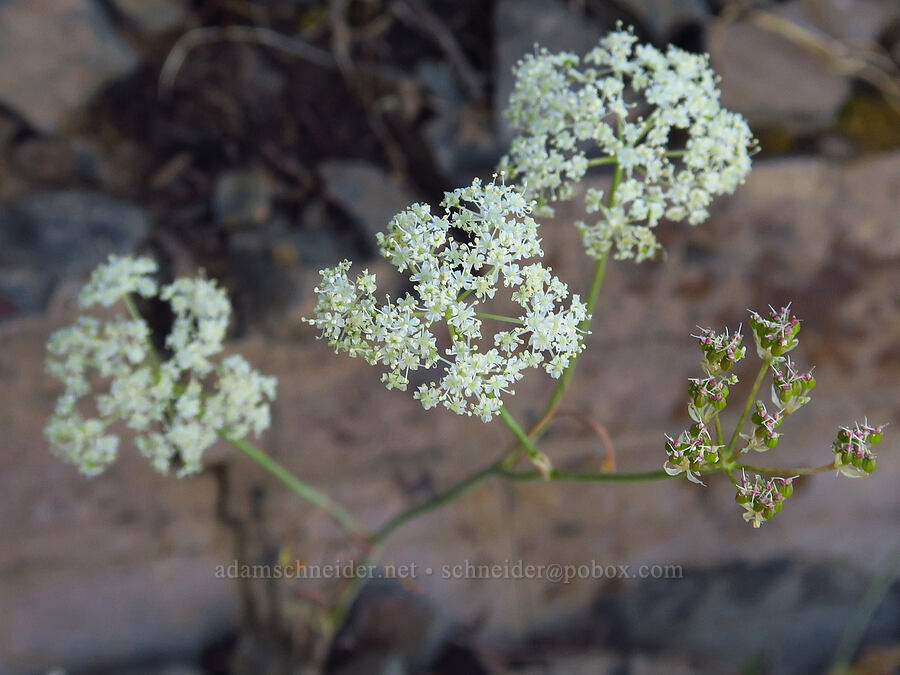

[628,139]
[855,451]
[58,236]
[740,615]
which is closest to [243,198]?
[58,236]

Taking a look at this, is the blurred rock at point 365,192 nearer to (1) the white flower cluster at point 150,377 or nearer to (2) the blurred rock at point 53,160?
(2) the blurred rock at point 53,160

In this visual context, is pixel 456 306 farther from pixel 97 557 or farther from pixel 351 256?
pixel 97 557

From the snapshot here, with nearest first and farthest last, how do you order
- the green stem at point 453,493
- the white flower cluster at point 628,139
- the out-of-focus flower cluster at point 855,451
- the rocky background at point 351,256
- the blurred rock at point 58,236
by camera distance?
1. the out-of-focus flower cluster at point 855,451
2. the white flower cluster at point 628,139
3. the green stem at point 453,493
4. the blurred rock at point 58,236
5. the rocky background at point 351,256

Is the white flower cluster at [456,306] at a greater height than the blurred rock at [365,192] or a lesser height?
lesser

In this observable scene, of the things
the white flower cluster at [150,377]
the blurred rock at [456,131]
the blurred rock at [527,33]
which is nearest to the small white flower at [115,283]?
the white flower cluster at [150,377]

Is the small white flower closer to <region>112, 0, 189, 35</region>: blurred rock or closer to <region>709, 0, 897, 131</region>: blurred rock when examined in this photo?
<region>112, 0, 189, 35</region>: blurred rock

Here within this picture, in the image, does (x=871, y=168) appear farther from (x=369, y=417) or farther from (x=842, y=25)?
(x=369, y=417)

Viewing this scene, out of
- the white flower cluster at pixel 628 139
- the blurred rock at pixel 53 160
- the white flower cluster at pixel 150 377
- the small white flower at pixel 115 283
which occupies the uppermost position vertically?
the blurred rock at pixel 53 160
